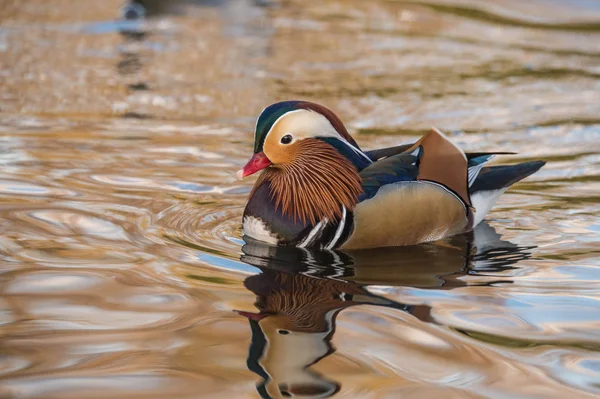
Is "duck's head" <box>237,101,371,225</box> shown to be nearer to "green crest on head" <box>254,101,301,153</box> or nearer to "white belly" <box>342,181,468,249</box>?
"green crest on head" <box>254,101,301,153</box>

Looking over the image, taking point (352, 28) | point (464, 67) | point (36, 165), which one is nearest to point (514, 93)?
point (464, 67)

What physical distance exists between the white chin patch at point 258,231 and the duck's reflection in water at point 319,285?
0.04 metres

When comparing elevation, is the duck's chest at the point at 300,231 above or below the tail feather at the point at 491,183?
below

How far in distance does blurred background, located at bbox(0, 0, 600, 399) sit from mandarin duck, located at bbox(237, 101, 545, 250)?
5.8 inches

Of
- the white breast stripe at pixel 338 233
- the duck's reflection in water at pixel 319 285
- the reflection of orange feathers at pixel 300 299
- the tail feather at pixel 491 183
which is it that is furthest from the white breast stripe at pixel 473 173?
the reflection of orange feathers at pixel 300 299

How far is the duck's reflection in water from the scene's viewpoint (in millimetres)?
3113

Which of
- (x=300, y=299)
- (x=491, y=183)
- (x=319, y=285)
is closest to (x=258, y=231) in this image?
(x=319, y=285)

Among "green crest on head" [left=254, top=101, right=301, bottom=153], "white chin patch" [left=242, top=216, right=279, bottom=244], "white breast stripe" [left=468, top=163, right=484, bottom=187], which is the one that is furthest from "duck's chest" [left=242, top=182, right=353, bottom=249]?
"white breast stripe" [left=468, top=163, right=484, bottom=187]

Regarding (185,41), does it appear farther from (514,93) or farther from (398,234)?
(398,234)

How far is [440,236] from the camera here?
194 inches

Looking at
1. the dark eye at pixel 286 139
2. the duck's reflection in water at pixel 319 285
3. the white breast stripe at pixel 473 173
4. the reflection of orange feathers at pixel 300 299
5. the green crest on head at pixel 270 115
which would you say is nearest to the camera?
the duck's reflection in water at pixel 319 285

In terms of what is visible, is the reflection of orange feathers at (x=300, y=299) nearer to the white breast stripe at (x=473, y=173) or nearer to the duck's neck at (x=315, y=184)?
the duck's neck at (x=315, y=184)

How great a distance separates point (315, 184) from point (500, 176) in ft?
3.56

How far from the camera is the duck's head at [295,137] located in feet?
14.8
